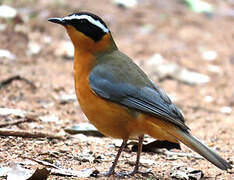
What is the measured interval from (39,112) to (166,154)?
80.8 inches

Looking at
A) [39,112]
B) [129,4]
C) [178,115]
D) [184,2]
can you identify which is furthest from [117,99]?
[184,2]

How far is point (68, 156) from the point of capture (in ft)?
18.1

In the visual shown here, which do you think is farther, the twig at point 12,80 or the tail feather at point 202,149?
the twig at point 12,80

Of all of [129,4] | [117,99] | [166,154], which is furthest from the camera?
[129,4]

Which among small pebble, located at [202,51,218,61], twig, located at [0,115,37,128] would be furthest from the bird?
small pebble, located at [202,51,218,61]

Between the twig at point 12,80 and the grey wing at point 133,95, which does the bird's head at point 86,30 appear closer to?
the grey wing at point 133,95

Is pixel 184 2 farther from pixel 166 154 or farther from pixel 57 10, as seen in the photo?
pixel 166 154

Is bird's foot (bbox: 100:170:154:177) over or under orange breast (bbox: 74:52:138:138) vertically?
under

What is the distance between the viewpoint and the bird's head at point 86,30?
5.33 meters

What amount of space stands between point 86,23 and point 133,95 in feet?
3.00

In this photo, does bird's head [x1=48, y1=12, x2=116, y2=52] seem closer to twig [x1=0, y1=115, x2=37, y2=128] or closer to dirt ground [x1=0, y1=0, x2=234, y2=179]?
dirt ground [x1=0, y1=0, x2=234, y2=179]

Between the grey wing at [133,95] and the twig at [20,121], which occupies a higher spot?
the grey wing at [133,95]

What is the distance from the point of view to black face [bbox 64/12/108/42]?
209 inches

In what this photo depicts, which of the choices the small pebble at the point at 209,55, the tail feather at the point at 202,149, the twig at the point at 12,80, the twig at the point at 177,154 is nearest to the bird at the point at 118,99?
the tail feather at the point at 202,149
